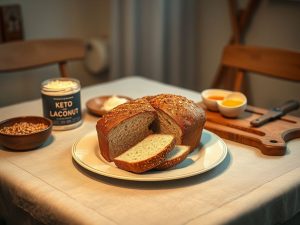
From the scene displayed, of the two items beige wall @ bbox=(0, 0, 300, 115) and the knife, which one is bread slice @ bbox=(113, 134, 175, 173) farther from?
beige wall @ bbox=(0, 0, 300, 115)

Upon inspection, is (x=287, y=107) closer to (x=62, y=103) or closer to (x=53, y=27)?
(x=62, y=103)

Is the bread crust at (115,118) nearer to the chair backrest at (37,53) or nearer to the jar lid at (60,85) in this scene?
the jar lid at (60,85)

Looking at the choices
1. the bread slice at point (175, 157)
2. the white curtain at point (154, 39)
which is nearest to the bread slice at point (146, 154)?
the bread slice at point (175, 157)

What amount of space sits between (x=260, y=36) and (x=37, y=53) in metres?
1.09

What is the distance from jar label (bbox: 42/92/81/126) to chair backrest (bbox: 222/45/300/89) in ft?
2.69

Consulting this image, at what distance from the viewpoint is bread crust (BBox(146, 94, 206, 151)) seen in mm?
1161

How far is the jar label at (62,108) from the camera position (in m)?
1.35

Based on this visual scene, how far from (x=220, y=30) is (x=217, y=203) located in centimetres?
165

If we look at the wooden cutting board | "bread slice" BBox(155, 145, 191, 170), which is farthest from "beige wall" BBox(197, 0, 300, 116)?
"bread slice" BBox(155, 145, 191, 170)

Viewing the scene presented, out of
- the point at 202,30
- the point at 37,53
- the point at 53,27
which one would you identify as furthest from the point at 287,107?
the point at 53,27

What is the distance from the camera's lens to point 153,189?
104cm

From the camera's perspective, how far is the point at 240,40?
2.36 m

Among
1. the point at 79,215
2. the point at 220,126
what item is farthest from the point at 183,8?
the point at 79,215

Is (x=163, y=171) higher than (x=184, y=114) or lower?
lower
